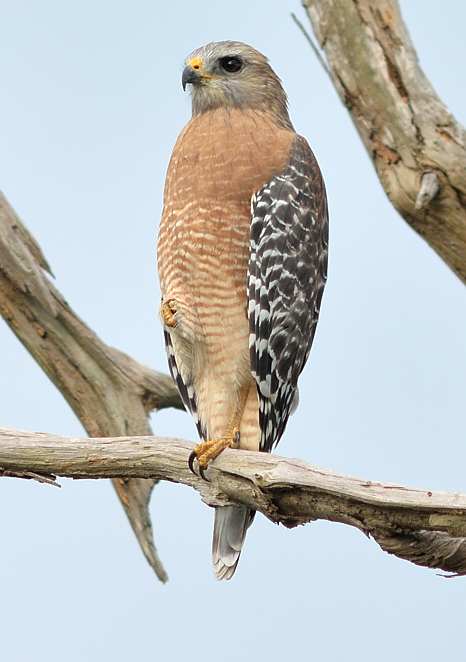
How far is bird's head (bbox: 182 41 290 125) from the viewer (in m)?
6.66

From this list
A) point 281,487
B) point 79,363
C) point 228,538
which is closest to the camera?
point 281,487

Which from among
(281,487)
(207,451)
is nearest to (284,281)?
(207,451)

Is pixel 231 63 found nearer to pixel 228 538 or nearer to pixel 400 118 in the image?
pixel 400 118

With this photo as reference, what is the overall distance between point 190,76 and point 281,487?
9.31 feet

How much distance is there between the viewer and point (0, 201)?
7.39 metres

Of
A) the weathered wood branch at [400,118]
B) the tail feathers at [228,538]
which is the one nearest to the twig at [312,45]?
the weathered wood branch at [400,118]

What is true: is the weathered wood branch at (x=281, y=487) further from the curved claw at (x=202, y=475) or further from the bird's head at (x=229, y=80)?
the bird's head at (x=229, y=80)

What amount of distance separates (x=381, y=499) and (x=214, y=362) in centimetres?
191

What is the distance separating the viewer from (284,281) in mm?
6062

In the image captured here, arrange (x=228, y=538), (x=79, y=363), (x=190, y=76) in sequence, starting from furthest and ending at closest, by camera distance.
A: 1. (x=79, y=363)
2. (x=190, y=76)
3. (x=228, y=538)

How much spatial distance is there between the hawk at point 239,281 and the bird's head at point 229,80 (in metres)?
0.27

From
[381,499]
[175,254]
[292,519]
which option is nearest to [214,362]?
[175,254]

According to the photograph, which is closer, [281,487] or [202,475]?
[281,487]

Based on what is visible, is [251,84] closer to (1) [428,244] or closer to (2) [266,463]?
(1) [428,244]
